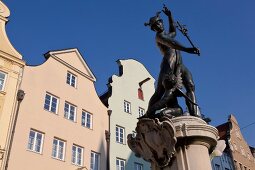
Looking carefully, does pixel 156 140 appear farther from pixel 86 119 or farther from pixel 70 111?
pixel 86 119

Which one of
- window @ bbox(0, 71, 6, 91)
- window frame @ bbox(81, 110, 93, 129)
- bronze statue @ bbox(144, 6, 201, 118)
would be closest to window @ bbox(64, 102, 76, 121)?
window frame @ bbox(81, 110, 93, 129)

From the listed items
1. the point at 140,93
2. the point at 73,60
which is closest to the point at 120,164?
the point at 140,93

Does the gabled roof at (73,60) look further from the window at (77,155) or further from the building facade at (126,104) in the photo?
the window at (77,155)

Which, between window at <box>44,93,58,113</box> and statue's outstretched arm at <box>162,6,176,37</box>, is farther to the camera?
window at <box>44,93,58,113</box>

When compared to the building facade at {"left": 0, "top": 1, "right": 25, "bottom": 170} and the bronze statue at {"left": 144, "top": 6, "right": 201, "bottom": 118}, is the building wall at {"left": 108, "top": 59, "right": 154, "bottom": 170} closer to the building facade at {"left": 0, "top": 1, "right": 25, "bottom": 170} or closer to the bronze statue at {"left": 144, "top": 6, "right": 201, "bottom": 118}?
the building facade at {"left": 0, "top": 1, "right": 25, "bottom": 170}

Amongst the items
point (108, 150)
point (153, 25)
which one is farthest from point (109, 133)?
point (153, 25)

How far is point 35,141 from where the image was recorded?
16.6 meters

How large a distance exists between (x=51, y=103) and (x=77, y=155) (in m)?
3.30

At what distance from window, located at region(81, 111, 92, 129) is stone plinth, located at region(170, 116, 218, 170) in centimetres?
1507

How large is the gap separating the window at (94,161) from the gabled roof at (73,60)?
17.9 feet

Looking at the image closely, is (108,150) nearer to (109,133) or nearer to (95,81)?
(109,133)

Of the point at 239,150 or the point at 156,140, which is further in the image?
the point at 239,150

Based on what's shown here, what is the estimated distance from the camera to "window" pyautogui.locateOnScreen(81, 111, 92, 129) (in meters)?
20.2

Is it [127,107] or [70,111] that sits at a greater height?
[127,107]
